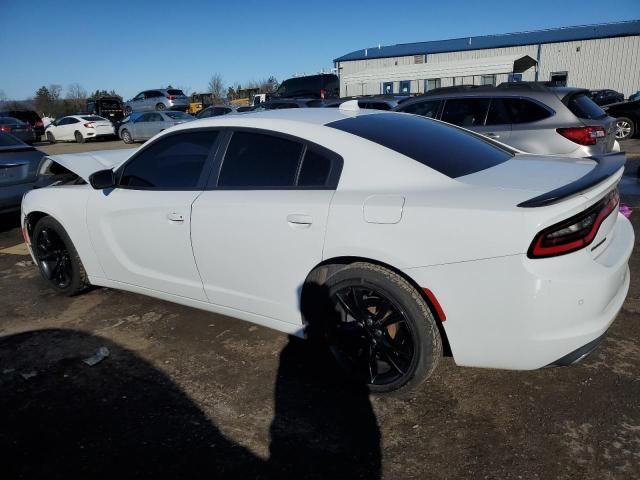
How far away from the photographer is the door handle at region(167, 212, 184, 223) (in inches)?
123

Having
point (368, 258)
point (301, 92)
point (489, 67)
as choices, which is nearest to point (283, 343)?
point (368, 258)

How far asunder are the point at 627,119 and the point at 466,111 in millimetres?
10783

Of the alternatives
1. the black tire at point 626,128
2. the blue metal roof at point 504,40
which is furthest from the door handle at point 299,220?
the blue metal roof at point 504,40

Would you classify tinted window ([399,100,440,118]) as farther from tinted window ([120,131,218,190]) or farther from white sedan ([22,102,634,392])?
tinted window ([120,131,218,190])

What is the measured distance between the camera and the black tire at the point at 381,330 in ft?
7.84

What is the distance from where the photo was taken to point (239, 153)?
3066mm

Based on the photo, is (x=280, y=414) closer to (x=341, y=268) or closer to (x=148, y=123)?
(x=341, y=268)

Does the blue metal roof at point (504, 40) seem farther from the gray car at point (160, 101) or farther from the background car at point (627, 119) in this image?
the background car at point (627, 119)

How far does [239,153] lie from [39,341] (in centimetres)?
201

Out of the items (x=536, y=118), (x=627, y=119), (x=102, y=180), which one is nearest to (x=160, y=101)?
(x=627, y=119)

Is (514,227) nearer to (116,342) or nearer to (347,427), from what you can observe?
(347,427)

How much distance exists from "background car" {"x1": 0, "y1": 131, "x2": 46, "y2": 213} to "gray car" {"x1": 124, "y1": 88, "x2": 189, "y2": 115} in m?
22.5

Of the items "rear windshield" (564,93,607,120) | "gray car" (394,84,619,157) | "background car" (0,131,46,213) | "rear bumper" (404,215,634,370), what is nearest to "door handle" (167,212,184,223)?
"rear bumper" (404,215,634,370)

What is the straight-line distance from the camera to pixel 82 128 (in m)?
22.0
